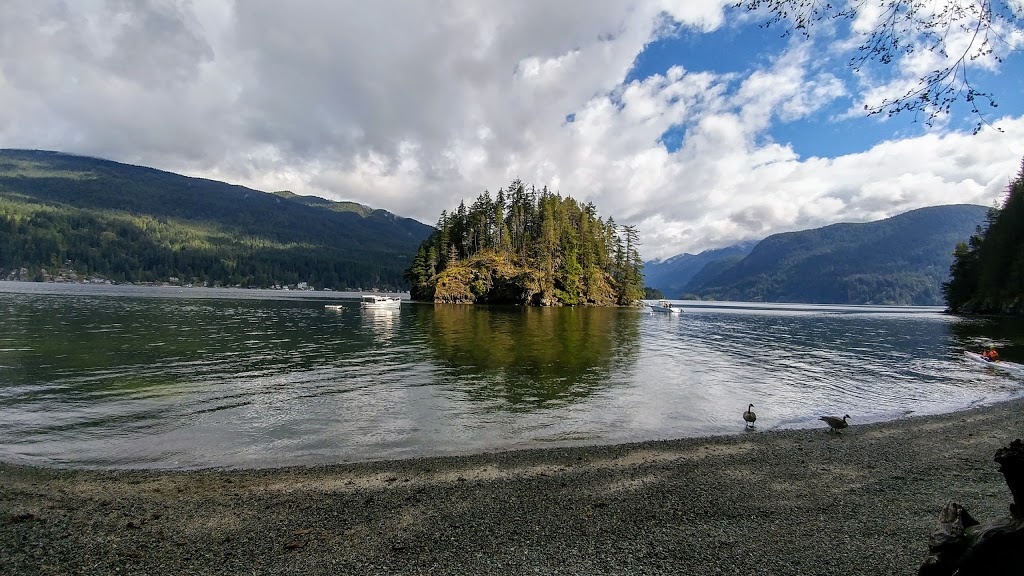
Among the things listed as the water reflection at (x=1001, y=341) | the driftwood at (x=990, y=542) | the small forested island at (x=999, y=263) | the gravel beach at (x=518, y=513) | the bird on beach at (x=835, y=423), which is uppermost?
the small forested island at (x=999, y=263)

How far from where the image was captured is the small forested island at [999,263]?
97.4 meters

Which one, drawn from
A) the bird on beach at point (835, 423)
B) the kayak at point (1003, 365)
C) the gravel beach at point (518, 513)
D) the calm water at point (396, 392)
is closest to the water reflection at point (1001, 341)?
the calm water at point (396, 392)

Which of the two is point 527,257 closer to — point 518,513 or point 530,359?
point 530,359

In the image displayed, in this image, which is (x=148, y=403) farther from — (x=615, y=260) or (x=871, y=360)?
(x=615, y=260)

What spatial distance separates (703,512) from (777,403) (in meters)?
16.3

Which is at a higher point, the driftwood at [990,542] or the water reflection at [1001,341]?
the driftwood at [990,542]

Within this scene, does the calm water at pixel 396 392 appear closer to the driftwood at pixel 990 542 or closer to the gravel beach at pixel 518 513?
the gravel beach at pixel 518 513

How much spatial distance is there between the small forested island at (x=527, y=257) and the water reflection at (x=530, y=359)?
7121 centimetres

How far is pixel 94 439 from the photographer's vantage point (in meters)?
15.5

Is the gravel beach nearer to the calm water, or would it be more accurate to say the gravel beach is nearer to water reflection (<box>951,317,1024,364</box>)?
the calm water

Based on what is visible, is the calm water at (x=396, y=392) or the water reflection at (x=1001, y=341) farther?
the water reflection at (x=1001, y=341)

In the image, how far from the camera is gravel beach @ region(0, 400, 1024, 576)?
7.80 metres

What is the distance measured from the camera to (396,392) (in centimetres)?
2334

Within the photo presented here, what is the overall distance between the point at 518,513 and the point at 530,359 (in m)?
24.7
